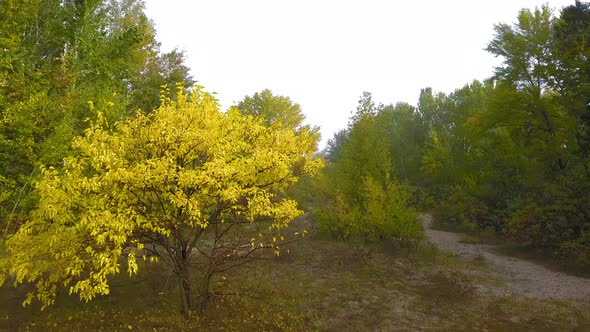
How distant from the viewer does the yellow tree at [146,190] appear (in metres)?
5.85

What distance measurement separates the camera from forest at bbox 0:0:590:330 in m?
6.43

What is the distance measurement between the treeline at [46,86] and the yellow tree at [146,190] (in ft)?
4.73

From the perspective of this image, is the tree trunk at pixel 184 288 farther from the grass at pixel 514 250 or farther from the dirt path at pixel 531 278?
the grass at pixel 514 250

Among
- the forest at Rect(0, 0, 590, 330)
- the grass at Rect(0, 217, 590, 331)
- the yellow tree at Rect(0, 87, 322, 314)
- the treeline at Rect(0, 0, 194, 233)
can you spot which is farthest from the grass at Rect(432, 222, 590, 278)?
the treeline at Rect(0, 0, 194, 233)

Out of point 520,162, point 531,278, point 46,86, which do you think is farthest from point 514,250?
point 46,86

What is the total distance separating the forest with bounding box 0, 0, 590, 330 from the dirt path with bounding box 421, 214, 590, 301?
301mm

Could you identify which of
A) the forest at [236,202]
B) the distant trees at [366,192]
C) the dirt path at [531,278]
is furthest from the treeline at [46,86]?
the dirt path at [531,278]

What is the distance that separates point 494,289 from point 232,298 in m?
7.90

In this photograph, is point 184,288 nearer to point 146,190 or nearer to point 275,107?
point 146,190

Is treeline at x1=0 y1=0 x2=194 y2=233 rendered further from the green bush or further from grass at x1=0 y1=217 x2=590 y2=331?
the green bush

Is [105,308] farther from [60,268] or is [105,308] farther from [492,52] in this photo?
[492,52]

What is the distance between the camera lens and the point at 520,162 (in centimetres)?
1891

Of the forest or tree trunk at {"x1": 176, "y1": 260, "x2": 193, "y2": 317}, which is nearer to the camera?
the forest

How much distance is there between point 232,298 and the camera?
9523 mm
